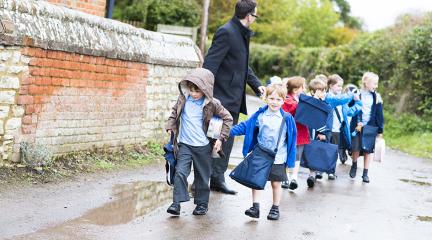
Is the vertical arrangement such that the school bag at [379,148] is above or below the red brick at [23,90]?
below

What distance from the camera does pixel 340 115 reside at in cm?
1018

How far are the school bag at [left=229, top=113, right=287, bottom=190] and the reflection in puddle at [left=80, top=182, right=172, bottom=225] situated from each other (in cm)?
93

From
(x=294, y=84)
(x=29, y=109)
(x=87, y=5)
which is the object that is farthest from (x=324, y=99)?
(x=87, y=5)

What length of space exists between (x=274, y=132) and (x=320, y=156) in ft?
6.98

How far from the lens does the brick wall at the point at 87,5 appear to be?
1116 cm

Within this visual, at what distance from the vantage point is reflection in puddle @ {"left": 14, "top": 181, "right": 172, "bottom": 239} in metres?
5.55

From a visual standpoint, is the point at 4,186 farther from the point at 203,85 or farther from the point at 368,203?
the point at 368,203

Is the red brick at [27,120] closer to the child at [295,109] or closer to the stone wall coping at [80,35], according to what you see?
the stone wall coping at [80,35]

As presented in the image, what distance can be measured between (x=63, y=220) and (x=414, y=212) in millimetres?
4062

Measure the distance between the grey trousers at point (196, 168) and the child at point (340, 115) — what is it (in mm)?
3614

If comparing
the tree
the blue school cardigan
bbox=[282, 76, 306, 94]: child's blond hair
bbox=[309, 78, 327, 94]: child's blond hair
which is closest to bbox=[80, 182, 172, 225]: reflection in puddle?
bbox=[282, 76, 306, 94]: child's blond hair

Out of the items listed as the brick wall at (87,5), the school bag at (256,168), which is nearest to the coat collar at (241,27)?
the school bag at (256,168)

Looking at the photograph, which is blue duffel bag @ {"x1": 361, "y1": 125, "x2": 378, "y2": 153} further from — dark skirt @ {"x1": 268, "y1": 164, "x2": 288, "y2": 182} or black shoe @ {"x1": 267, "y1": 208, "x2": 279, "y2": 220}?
black shoe @ {"x1": 267, "y1": 208, "x2": 279, "y2": 220}

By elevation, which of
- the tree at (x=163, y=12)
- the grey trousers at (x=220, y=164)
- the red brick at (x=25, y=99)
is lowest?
the grey trousers at (x=220, y=164)
